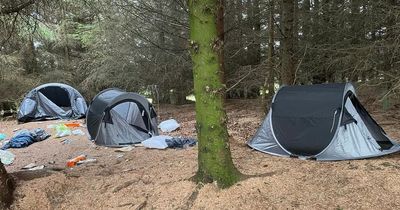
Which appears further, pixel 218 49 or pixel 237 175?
pixel 237 175

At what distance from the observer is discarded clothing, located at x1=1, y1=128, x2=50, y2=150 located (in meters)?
9.49

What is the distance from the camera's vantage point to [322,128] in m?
6.17

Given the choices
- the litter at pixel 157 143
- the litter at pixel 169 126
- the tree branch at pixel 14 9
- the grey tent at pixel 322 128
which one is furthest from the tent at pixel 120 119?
the grey tent at pixel 322 128

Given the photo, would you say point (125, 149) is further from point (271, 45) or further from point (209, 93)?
point (209, 93)

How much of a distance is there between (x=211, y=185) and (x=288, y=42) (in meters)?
4.24

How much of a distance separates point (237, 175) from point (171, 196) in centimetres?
86

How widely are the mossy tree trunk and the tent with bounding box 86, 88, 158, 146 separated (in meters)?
4.84

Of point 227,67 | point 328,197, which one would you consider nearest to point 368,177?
point 328,197

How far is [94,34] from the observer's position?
51.9ft

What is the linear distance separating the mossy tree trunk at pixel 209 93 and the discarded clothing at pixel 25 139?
21.0 feet

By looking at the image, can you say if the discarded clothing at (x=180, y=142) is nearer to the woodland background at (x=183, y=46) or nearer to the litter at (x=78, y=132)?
the woodland background at (x=183, y=46)

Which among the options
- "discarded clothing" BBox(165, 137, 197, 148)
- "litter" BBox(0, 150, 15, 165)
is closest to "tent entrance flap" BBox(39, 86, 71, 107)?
"litter" BBox(0, 150, 15, 165)

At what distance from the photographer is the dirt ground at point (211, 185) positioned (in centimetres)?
445

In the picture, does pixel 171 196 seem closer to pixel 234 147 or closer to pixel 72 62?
pixel 234 147
